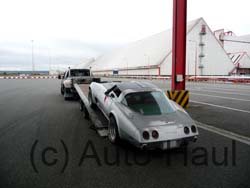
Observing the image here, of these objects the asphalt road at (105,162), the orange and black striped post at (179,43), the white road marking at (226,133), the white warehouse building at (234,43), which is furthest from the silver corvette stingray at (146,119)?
the white warehouse building at (234,43)

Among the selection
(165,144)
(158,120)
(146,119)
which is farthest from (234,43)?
(165,144)

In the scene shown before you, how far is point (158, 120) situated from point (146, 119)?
0.23 m

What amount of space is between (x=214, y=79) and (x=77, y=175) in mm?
33341

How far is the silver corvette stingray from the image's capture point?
3545 mm

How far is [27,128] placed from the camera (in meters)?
5.57

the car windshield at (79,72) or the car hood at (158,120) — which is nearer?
the car hood at (158,120)

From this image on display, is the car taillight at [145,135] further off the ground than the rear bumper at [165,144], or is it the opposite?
the car taillight at [145,135]

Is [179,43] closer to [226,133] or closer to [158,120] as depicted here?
[226,133]

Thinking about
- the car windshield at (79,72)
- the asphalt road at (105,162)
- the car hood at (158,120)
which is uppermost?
the car windshield at (79,72)

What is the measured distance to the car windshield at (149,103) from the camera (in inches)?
165

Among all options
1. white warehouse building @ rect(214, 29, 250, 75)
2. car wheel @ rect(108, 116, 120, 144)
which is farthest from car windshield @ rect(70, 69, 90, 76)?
white warehouse building @ rect(214, 29, 250, 75)

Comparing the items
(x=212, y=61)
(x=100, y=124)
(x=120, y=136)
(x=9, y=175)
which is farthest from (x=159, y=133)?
(x=212, y=61)

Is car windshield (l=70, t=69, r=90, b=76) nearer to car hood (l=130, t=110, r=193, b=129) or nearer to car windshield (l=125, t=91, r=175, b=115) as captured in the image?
car windshield (l=125, t=91, r=175, b=115)

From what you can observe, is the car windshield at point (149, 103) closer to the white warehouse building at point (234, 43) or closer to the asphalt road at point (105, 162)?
the asphalt road at point (105, 162)
